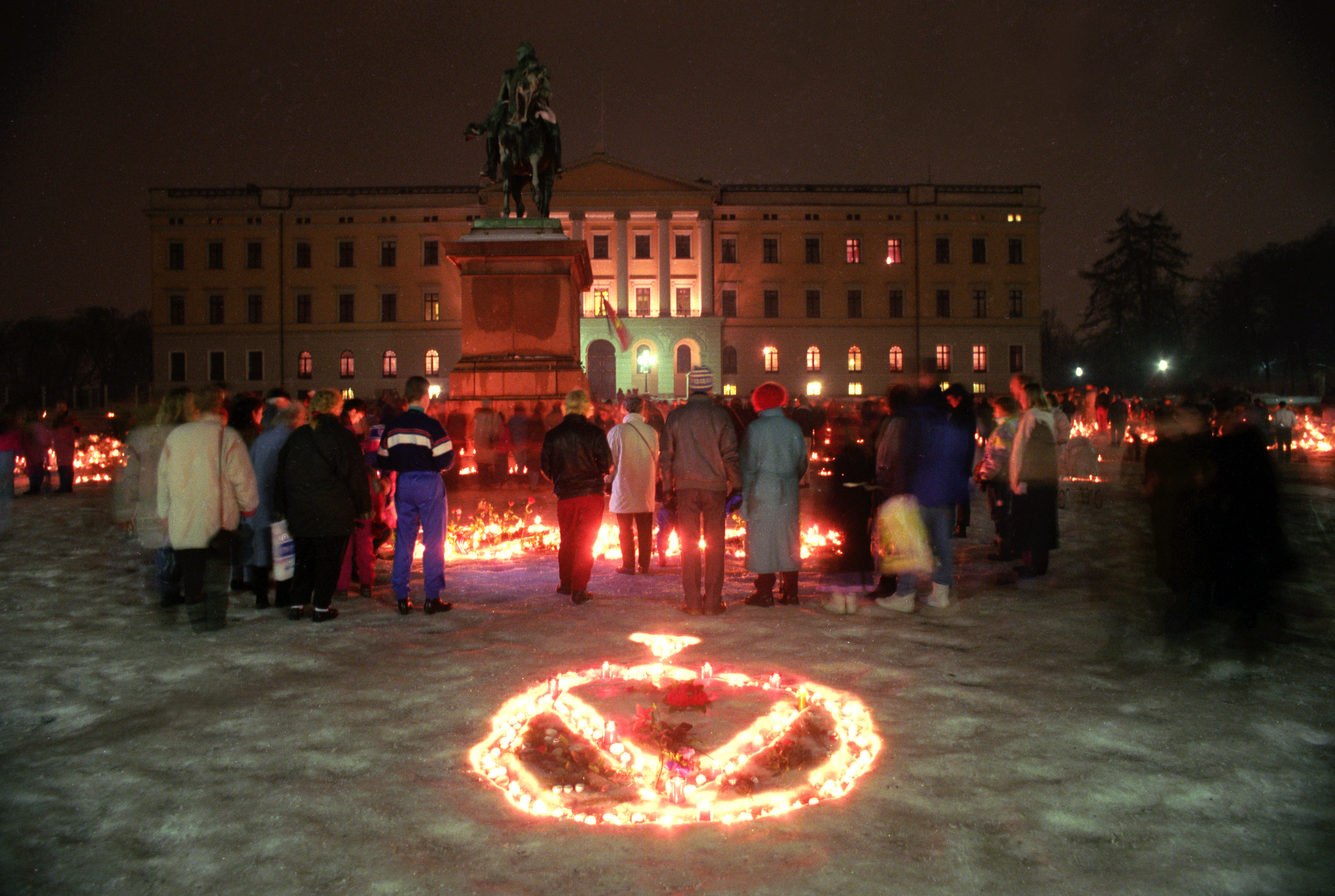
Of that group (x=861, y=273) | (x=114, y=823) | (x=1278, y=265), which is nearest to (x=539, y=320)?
(x=114, y=823)

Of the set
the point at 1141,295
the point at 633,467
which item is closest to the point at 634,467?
the point at 633,467

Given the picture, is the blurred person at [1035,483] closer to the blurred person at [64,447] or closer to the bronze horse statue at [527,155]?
the bronze horse statue at [527,155]

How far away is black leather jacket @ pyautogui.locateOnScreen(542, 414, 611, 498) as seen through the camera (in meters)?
7.26

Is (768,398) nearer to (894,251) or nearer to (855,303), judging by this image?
(855,303)

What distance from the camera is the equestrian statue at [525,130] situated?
15.5 meters

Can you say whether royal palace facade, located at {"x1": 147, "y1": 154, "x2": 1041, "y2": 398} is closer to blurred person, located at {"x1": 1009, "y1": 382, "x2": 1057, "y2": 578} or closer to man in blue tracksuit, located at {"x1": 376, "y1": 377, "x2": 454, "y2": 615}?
blurred person, located at {"x1": 1009, "y1": 382, "x2": 1057, "y2": 578}

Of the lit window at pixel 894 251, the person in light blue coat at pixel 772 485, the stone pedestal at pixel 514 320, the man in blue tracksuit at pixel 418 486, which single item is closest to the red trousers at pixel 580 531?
the man in blue tracksuit at pixel 418 486

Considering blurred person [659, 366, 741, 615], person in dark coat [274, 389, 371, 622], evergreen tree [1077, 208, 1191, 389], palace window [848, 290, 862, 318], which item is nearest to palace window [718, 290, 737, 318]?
palace window [848, 290, 862, 318]

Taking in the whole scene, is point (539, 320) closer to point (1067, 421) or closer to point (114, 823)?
point (1067, 421)

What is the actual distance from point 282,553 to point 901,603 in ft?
15.6

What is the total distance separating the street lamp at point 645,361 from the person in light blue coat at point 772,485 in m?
49.5

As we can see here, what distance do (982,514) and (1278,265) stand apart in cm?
6264

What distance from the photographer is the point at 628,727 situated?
4.44 meters

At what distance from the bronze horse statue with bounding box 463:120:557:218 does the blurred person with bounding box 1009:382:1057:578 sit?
989cm
